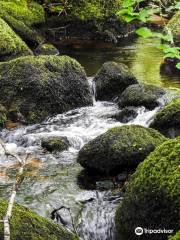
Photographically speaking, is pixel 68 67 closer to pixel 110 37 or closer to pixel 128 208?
pixel 128 208

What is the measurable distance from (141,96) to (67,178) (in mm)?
4411

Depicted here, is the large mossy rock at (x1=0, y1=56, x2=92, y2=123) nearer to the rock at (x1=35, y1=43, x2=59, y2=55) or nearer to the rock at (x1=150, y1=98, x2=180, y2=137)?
the rock at (x1=150, y1=98, x2=180, y2=137)

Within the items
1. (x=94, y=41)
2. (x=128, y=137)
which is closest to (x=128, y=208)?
(x=128, y=137)

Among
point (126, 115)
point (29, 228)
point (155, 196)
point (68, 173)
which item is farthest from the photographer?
point (126, 115)

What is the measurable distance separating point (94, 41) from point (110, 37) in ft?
2.87

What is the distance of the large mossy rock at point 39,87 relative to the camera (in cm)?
1052

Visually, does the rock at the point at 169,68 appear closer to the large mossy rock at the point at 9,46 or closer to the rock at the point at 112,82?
the rock at the point at 112,82

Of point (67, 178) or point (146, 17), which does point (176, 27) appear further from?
point (146, 17)

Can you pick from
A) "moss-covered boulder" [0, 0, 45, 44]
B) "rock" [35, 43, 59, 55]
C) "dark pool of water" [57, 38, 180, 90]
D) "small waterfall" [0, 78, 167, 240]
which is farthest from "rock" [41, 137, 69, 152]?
"moss-covered boulder" [0, 0, 45, 44]

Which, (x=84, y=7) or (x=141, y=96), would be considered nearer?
(x=141, y=96)

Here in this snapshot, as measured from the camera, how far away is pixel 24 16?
2072 centimetres

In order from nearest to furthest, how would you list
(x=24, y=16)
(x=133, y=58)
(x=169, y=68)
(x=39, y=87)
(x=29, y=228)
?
1. (x=29, y=228)
2. (x=39, y=87)
3. (x=169, y=68)
4. (x=133, y=58)
5. (x=24, y=16)

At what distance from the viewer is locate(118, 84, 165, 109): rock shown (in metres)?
10.9

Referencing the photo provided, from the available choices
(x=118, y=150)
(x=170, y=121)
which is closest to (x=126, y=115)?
(x=170, y=121)
